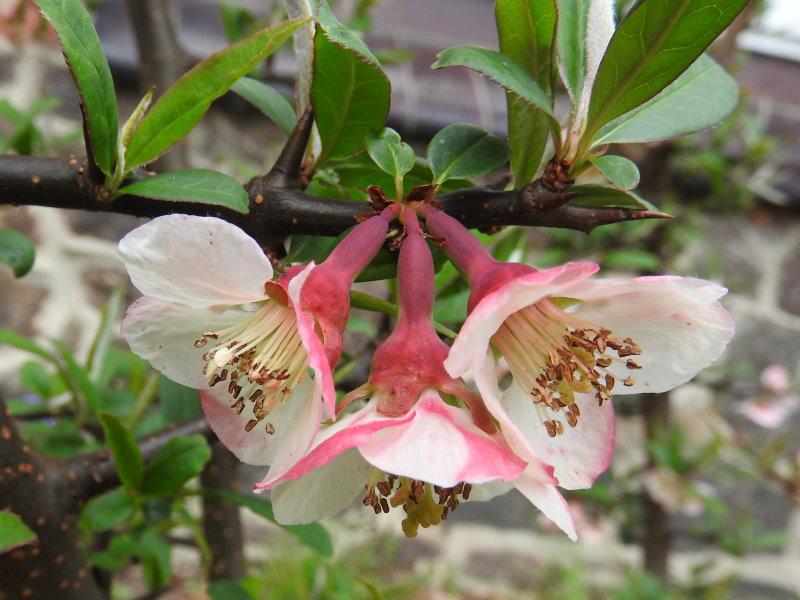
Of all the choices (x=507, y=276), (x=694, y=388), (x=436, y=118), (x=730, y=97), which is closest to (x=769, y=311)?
(x=694, y=388)

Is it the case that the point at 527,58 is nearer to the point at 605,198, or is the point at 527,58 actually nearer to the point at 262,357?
the point at 605,198

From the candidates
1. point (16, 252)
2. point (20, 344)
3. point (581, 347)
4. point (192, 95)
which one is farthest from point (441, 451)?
point (20, 344)

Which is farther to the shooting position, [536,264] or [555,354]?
[536,264]

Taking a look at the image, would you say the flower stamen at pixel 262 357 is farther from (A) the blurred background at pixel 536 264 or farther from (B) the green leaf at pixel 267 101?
(A) the blurred background at pixel 536 264

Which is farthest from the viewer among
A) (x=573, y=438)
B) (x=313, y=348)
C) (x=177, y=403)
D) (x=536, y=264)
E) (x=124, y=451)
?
(x=536, y=264)

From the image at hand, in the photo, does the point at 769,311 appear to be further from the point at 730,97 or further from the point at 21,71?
the point at 21,71

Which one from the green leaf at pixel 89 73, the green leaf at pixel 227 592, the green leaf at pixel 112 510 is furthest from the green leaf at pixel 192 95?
the green leaf at pixel 227 592

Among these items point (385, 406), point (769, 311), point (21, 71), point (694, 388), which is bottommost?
point (694, 388)
